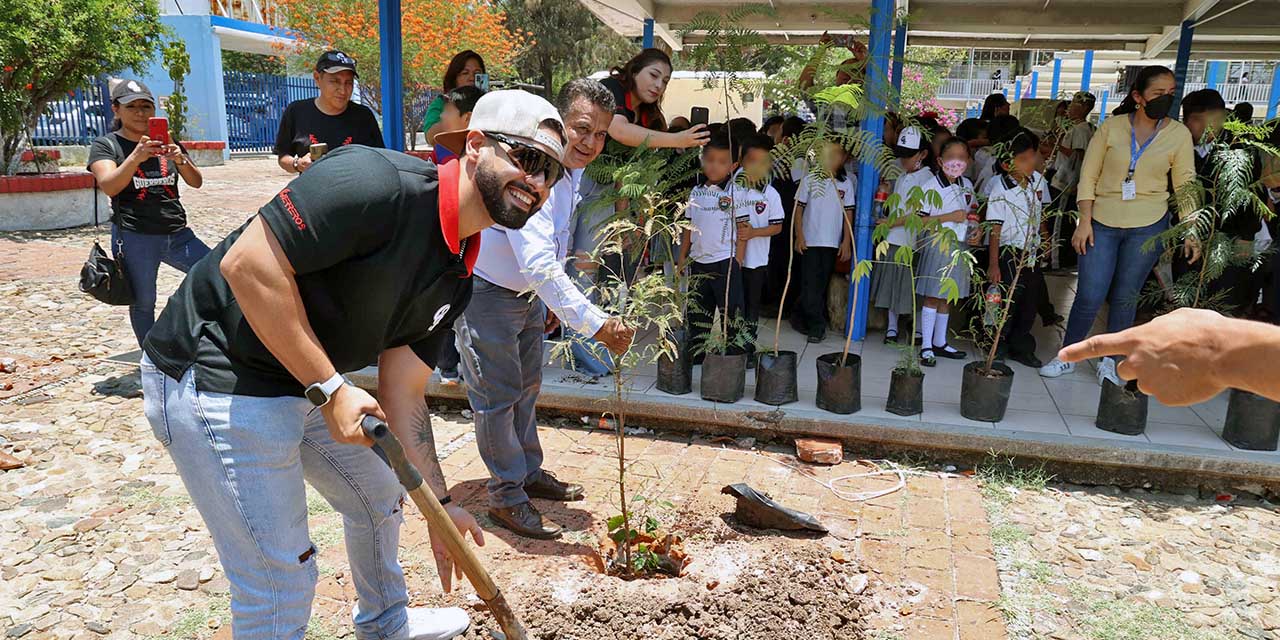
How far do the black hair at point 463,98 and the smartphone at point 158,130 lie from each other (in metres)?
1.80

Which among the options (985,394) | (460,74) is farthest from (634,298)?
(460,74)

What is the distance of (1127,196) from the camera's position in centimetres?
526

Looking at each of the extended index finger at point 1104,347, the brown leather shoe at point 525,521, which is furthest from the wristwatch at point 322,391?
the brown leather shoe at point 525,521

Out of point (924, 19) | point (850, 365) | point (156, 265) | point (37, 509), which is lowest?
point (37, 509)

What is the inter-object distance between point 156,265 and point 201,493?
153 inches

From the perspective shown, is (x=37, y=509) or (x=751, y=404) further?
(x=751, y=404)

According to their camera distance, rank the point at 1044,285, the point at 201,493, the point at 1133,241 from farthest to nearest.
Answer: the point at 1044,285, the point at 1133,241, the point at 201,493

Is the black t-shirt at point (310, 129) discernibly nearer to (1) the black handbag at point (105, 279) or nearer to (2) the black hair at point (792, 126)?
(1) the black handbag at point (105, 279)

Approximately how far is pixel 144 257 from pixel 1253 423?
21.0 ft

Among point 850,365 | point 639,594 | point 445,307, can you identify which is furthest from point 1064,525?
point 445,307

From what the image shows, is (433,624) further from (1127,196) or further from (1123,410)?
(1127,196)

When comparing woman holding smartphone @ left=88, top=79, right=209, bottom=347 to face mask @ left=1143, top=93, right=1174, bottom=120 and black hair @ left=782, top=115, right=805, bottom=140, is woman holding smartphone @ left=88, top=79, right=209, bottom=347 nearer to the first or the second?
black hair @ left=782, top=115, right=805, bottom=140

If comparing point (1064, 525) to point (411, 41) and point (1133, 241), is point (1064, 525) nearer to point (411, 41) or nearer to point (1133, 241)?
point (1133, 241)

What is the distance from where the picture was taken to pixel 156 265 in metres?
5.39
